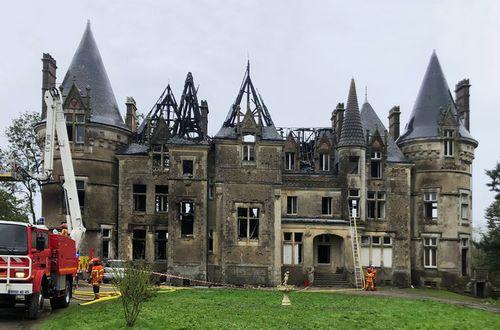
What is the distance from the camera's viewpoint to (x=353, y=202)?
4250 centimetres

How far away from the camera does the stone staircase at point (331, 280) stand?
40.5 meters

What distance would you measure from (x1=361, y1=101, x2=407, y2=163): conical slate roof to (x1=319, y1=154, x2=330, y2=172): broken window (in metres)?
4.08

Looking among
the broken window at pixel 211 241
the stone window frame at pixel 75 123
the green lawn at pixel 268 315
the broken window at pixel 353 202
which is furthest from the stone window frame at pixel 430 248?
the stone window frame at pixel 75 123

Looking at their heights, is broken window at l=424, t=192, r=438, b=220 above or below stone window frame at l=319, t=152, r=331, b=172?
below

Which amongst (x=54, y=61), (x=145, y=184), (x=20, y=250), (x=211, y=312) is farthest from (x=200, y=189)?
(x=20, y=250)

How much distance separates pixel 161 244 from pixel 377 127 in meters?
17.6

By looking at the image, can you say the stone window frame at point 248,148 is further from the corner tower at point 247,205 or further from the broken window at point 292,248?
the broken window at point 292,248

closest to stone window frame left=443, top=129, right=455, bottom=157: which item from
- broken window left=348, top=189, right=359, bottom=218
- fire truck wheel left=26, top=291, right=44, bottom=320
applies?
broken window left=348, top=189, right=359, bottom=218

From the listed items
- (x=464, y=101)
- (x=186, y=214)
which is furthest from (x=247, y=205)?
(x=464, y=101)

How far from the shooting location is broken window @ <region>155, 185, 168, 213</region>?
41438mm

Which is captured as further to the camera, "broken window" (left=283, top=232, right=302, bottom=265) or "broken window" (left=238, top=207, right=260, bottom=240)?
"broken window" (left=283, top=232, right=302, bottom=265)

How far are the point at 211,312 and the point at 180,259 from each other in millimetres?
18325

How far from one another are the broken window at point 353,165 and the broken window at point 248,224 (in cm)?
731

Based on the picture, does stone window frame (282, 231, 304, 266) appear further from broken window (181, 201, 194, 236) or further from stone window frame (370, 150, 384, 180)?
stone window frame (370, 150, 384, 180)
